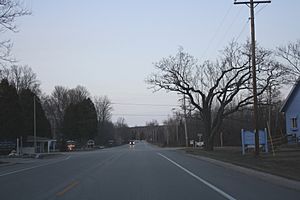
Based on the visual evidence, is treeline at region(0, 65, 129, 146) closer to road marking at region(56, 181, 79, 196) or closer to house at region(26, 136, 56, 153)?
house at region(26, 136, 56, 153)

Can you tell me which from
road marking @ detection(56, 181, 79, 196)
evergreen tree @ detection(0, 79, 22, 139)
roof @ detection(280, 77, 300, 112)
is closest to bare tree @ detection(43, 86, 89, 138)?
evergreen tree @ detection(0, 79, 22, 139)

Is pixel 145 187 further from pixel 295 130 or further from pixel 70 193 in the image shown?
pixel 295 130

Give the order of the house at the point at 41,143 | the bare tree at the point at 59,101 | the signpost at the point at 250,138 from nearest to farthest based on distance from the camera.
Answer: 1. the signpost at the point at 250,138
2. the house at the point at 41,143
3. the bare tree at the point at 59,101

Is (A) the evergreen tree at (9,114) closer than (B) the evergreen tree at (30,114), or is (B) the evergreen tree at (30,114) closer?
(A) the evergreen tree at (9,114)

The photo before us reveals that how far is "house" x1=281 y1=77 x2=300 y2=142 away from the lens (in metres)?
51.6

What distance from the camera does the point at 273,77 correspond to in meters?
47.9

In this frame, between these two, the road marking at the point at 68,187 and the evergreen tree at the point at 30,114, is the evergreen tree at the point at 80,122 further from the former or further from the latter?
the road marking at the point at 68,187

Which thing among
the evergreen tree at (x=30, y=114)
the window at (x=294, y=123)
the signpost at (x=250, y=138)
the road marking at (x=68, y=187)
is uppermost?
the evergreen tree at (x=30, y=114)

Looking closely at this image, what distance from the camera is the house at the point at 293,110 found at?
169ft

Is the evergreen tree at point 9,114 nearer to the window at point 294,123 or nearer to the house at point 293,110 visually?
the house at point 293,110

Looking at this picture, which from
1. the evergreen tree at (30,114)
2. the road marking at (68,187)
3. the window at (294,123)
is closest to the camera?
the road marking at (68,187)

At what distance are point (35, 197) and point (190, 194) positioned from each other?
178 inches

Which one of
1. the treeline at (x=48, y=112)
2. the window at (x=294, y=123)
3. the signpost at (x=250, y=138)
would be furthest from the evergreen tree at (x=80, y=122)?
the signpost at (x=250, y=138)

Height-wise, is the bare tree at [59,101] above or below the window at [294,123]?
above
